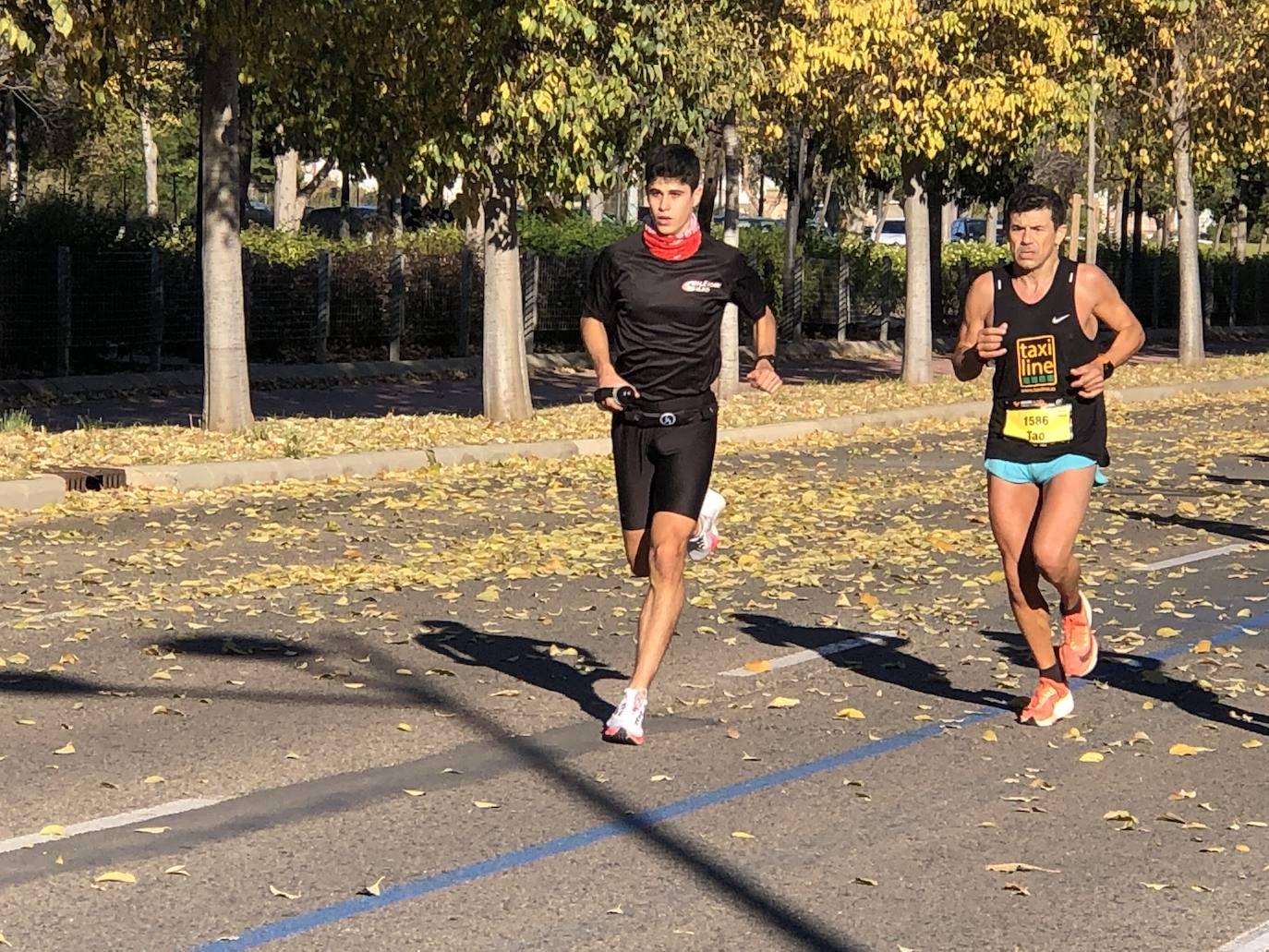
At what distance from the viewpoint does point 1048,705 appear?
8023mm

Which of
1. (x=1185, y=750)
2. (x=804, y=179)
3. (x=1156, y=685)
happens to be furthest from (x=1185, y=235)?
(x=1185, y=750)

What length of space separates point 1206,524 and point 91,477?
304 inches

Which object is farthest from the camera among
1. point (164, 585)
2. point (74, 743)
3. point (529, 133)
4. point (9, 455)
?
point (529, 133)

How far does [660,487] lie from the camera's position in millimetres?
7633

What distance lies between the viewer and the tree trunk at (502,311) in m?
20.2

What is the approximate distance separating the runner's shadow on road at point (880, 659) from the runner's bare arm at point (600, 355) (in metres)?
2.05

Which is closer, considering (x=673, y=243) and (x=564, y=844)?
(x=564, y=844)

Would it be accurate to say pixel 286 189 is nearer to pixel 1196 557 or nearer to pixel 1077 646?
pixel 1196 557

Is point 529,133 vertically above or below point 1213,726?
above

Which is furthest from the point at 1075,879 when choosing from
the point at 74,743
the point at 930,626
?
the point at 930,626

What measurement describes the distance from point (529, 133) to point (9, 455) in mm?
5888

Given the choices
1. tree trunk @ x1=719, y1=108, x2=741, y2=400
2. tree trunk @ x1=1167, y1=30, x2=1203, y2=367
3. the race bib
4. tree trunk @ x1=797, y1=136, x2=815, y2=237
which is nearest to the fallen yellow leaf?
the race bib

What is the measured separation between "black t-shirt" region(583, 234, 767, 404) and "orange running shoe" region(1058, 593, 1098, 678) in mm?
1806

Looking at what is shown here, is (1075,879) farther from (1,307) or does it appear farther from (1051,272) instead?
(1,307)
